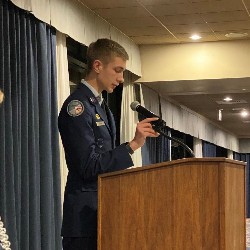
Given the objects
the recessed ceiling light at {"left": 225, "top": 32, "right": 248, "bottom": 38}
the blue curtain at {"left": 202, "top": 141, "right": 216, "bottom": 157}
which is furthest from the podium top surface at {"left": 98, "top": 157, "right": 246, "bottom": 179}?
the blue curtain at {"left": 202, "top": 141, "right": 216, "bottom": 157}

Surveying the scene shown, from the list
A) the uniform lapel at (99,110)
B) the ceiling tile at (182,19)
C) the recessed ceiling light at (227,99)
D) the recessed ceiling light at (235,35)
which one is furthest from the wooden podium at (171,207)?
the recessed ceiling light at (227,99)

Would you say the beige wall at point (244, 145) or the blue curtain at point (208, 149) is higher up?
the beige wall at point (244, 145)

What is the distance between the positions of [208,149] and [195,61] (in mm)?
8104

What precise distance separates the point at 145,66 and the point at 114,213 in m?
6.17

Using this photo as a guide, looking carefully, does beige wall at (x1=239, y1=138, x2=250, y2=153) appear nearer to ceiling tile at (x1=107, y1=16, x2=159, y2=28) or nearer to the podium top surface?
ceiling tile at (x1=107, y1=16, x2=159, y2=28)

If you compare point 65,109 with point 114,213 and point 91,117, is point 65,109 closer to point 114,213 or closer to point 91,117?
point 91,117

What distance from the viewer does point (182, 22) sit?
6922 millimetres

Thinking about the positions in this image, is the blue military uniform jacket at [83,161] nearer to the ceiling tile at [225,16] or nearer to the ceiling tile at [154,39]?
the ceiling tile at [225,16]

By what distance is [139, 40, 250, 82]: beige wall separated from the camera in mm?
7918

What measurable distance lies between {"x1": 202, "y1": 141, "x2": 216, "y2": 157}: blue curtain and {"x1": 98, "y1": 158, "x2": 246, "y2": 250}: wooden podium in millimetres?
13040

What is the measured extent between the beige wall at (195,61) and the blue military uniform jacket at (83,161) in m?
5.78

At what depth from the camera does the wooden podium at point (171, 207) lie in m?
2.06

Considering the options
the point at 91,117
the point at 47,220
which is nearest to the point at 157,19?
the point at 47,220

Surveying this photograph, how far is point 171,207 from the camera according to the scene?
6.95 feet
